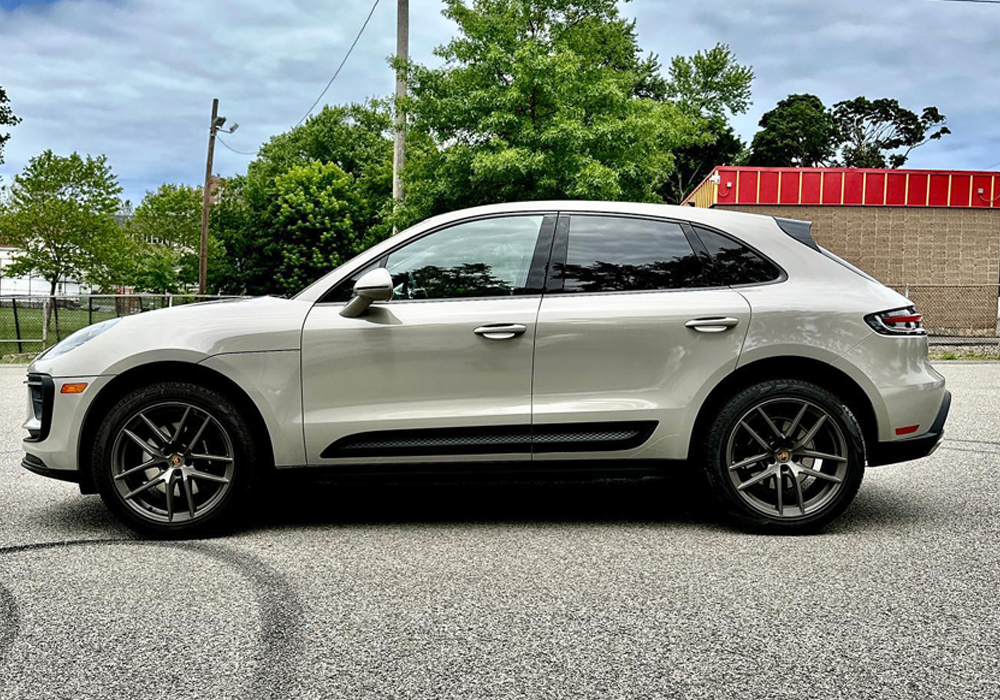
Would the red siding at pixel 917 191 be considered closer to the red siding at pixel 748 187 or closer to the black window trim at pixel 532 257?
the red siding at pixel 748 187

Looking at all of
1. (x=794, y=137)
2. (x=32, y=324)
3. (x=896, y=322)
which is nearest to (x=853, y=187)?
(x=32, y=324)

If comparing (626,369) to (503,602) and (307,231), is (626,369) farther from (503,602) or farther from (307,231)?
(307,231)

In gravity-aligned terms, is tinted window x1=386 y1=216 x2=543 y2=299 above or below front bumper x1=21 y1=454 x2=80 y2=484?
above

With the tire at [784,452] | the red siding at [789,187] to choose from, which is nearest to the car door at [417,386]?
the tire at [784,452]

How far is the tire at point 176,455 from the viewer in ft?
16.2

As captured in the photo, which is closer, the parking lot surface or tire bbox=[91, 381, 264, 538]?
the parking lot surface

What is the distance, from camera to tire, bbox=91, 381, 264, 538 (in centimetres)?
495

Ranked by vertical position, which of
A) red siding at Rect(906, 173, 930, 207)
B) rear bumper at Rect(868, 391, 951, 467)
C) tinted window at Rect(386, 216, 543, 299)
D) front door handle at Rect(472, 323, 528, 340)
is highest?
red siding at Rect(906, 173, 930, 207)

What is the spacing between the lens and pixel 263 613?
3.82 m

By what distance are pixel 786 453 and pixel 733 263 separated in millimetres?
1073

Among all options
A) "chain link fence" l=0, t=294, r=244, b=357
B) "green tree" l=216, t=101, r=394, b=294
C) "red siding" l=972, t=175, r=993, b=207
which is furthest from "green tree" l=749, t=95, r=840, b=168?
"chain link fence" l=0, t=294, r=244, b=357

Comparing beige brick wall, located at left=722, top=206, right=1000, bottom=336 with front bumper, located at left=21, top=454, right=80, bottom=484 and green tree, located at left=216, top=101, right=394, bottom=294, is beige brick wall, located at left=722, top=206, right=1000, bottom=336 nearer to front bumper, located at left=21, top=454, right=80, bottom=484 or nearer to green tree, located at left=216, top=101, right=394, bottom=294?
green tree, located at left=216, top=101, right=394, bottom=294

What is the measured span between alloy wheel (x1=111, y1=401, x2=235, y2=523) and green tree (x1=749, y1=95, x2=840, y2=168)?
70.5 meters

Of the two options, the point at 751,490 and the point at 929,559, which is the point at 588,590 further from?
the point at 929,559
